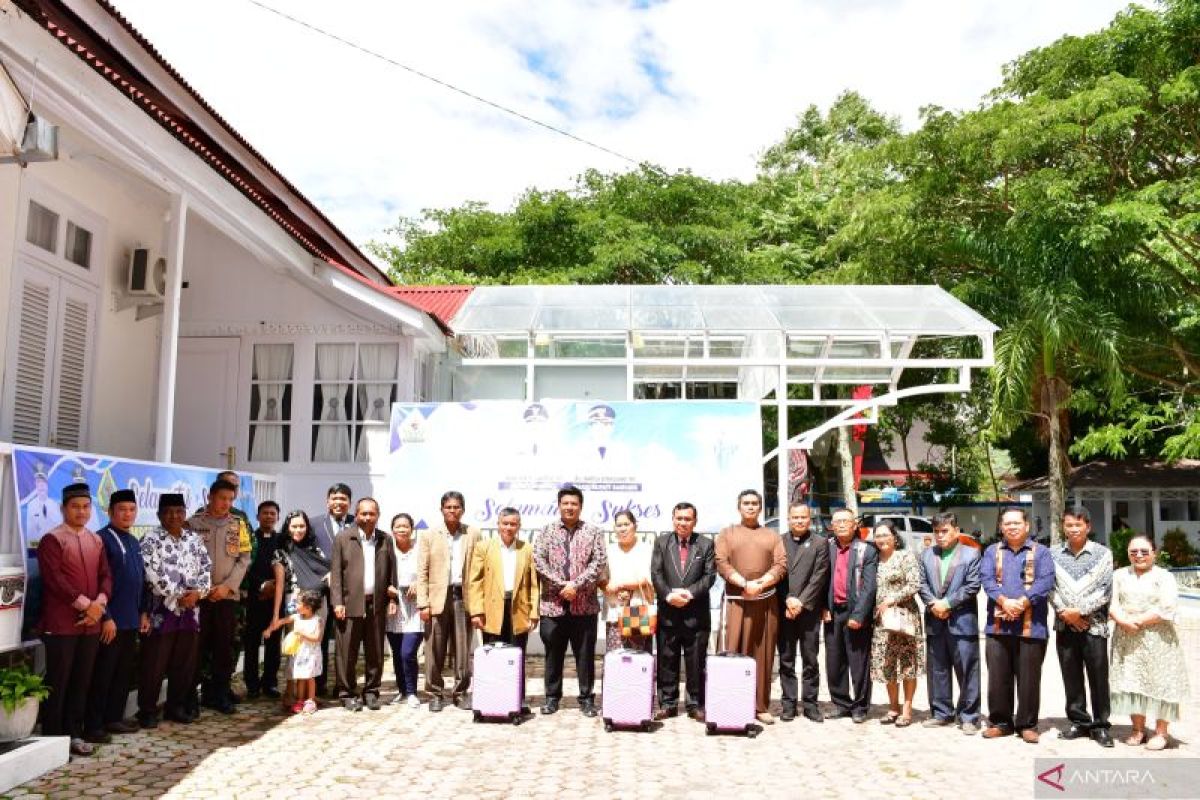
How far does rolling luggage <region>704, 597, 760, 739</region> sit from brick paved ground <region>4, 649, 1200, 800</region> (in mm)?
153

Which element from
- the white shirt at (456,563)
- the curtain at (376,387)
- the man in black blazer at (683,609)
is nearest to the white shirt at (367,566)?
the white shirt at (456,563)

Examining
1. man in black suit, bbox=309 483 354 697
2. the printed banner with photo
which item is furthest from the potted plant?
man in black suit, bbox=309 483 354 697

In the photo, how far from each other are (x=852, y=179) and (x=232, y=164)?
56.3 feet

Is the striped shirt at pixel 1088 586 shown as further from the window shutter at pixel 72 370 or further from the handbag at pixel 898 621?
the window shutter at pixel 72 370

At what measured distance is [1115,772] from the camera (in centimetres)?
607

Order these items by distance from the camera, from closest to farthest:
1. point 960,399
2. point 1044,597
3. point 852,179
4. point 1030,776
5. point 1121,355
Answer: point 1030,776 → point 1044,597 → point 1121,355 → point 852,179 → point 960,399

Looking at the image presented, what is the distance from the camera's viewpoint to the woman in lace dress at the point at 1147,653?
6.64 metres

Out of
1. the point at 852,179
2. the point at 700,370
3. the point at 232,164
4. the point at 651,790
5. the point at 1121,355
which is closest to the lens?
the point at 651,790

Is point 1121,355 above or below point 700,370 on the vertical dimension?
above

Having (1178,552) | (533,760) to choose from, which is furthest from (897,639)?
(1178,552)

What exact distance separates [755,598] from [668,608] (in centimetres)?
70

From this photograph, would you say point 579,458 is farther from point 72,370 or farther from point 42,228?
point 42,228

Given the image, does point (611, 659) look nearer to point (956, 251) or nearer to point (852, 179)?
point (956, 251)

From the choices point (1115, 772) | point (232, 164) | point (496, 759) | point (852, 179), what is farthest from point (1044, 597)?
point (852, 179)
